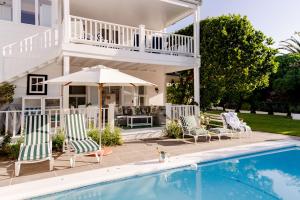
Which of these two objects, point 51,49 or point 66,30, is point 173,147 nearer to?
point 66,30

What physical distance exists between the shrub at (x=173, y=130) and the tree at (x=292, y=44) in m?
30.7

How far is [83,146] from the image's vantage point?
7652 mm

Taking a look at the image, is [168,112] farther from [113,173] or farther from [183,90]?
[113,173]

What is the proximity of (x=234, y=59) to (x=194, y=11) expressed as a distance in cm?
384

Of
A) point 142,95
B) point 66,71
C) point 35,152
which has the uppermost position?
point 66,71

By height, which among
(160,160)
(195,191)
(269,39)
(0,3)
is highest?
(0,3)

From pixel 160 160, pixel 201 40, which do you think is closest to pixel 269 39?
pixel 201 40

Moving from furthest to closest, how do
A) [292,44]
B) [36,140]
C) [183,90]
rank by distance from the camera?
[292,44], [183,90], [36,140]

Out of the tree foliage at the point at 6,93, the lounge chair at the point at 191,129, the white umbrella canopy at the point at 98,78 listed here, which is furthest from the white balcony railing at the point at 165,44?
the tree foliage at the point at 6,93

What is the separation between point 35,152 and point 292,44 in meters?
39.8

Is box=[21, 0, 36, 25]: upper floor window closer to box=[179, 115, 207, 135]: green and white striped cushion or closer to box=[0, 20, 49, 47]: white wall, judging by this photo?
box=[0, 20, 49, 47]: white wall

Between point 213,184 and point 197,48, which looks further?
point 197,48

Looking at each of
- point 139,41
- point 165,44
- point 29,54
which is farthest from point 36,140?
point 165,44

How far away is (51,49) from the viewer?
11867 millimetres
